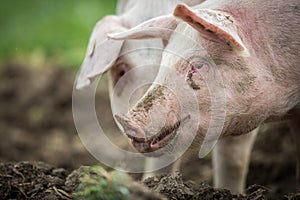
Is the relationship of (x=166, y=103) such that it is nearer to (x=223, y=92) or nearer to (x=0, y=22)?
(x=223, y=92)

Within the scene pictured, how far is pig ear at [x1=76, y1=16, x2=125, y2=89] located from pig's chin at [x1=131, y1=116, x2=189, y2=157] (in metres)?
0.79

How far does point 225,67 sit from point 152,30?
0.40 meters

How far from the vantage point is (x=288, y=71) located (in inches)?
145

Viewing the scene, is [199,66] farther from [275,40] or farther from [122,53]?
[122,53]

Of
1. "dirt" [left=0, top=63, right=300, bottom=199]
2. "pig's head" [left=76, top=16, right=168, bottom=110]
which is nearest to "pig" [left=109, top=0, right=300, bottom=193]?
"dirt" [left=0, top=63, right=300, bottom=199]

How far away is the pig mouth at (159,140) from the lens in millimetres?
3324

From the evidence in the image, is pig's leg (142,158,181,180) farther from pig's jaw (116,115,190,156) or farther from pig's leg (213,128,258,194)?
pig's jaw (116,115,190,156)

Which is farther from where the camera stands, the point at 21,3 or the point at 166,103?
the point at 21,3

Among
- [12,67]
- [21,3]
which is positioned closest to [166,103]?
[12,67]

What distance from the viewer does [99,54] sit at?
4168mm

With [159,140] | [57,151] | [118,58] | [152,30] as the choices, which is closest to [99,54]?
[118,58]

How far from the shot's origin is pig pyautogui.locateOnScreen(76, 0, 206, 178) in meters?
→ 4.14

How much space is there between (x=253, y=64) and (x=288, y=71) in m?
0.23

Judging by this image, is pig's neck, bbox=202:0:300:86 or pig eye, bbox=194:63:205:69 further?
pig's neck, bbox=202:0:300:86
